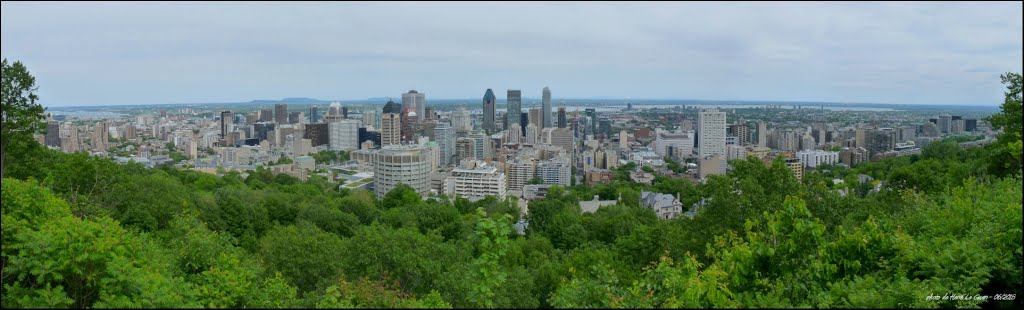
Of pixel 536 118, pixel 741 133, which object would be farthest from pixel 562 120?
pixel 741 133

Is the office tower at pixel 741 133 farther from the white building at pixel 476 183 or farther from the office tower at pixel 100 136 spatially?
the office tower at pixel 100 136

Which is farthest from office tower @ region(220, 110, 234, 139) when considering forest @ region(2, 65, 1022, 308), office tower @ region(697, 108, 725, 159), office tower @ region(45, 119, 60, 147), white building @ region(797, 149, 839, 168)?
forest @ region(2, 65, 1022, 308)

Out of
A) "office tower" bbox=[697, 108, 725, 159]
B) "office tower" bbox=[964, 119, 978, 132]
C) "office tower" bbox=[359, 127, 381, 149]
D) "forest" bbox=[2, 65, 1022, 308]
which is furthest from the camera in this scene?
"office tower" bbox=[359, 127, 381, 149]

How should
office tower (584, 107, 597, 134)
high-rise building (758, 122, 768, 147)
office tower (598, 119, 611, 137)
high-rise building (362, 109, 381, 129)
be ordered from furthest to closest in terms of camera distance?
1. high-rise building (362, 109, 381, 129)
2. office tower (584, 107, 597, 134)
3. office tower (598, 119, 611, 137)
4. high-rise building (758, 122, 768, 147)

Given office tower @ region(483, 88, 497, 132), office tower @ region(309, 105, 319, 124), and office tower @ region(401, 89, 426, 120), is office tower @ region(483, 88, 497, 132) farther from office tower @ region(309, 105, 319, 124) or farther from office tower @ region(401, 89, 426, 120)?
office tower @ region(309, 105, 319, 124)

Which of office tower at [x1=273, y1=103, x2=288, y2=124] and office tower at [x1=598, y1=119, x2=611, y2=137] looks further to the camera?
office tower at [x1=273, y1=103, x2=288, y2=124]

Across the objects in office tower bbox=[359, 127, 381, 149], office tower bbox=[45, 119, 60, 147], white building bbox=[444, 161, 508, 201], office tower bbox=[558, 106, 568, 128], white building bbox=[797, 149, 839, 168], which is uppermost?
office tower bbox=[558, 106, 568, 128]

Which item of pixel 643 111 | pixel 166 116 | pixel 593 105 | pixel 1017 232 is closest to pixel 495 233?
pixel 1017 232
